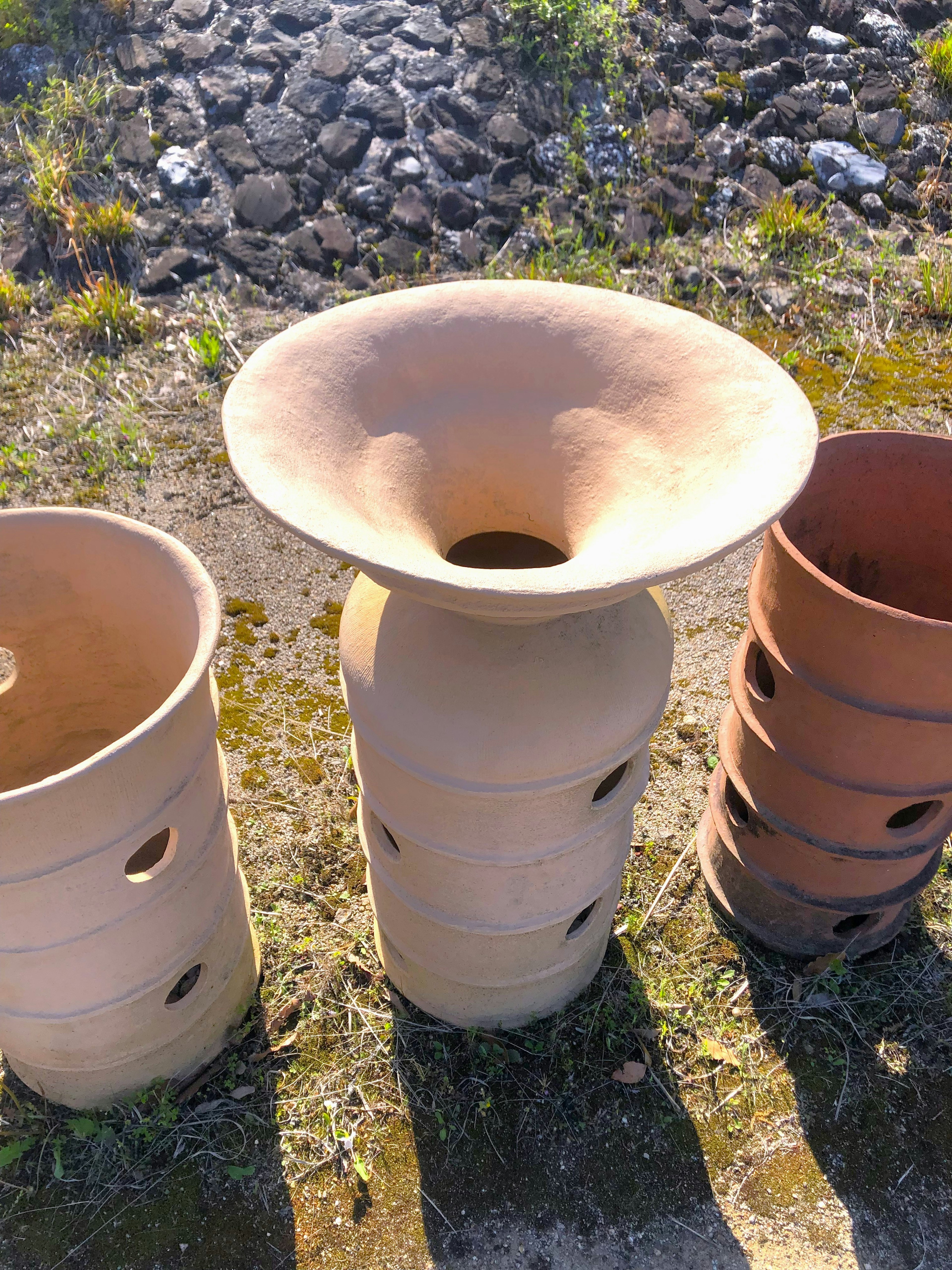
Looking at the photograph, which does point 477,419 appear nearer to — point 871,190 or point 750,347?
point 750,347

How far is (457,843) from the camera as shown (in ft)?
7.03

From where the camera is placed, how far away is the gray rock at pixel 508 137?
595cm

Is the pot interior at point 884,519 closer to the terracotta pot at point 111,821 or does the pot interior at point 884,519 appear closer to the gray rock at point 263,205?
the terracotta pot at point 111,821

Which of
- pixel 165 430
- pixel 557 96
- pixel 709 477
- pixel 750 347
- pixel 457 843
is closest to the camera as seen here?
pixel 709 477

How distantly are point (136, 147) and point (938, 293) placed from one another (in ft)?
16.7

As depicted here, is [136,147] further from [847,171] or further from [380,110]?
[847,171]

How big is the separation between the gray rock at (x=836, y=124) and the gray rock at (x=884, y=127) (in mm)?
73

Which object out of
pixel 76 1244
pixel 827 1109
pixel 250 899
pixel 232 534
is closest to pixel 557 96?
pixel 232 534

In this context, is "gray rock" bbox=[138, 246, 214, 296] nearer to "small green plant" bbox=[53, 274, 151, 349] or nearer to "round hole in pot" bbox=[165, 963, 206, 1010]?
"small green plant" bbox=[53, 274, 151, 349]

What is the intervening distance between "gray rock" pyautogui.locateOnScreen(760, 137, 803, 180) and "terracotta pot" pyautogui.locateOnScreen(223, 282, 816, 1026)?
503 cm

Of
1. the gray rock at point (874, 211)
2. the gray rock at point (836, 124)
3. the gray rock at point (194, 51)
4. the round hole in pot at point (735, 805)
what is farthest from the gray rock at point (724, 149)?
the round hole in pot at point (735, 805)

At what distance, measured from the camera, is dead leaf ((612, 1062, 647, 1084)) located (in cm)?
262

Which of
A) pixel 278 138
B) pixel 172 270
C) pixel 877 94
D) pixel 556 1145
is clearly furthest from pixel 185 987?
pixel 877 94

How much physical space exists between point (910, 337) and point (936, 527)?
3.15 meters
